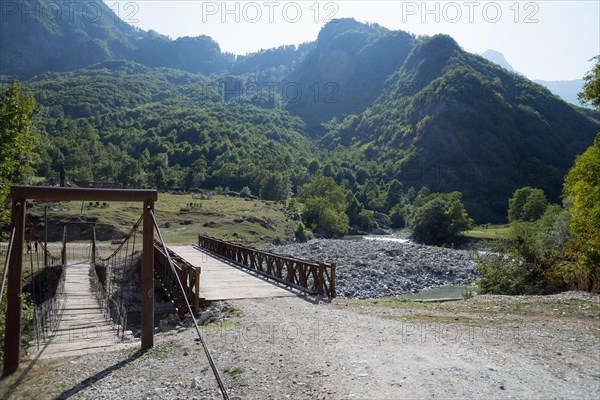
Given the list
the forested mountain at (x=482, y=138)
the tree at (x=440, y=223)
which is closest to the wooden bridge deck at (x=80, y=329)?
the tree at (x=440, y=223)

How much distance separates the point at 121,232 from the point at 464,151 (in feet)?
396

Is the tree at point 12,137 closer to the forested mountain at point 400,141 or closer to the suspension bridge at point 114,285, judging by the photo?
the suspension bridge at point 114,285

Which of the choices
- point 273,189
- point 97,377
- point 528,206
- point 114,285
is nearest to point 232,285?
point 97,377

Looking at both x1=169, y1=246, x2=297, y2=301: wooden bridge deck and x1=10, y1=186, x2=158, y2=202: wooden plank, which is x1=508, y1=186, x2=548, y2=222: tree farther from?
x1=10, y1=186, x2=158, y2=202: wooden plank

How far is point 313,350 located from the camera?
729 centimetres

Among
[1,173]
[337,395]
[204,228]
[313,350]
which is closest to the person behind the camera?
[337,395]

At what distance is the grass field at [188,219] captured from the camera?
1763 inches

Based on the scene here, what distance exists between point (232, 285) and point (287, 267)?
6.78 feet

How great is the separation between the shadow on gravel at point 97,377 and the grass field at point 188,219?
31.6 metres

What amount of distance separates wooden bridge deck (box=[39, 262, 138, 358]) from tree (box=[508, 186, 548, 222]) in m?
66.8

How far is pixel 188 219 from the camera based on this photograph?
2088 inches

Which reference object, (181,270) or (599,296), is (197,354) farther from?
(599,296)

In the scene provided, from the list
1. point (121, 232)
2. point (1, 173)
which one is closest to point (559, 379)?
point (1, 173)

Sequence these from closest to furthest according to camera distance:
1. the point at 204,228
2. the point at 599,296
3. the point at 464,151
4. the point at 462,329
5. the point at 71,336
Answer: the point at 462,329 → the point at 71,336 → the point at 599,296 → the point at 204,228 → the point at 464,151
